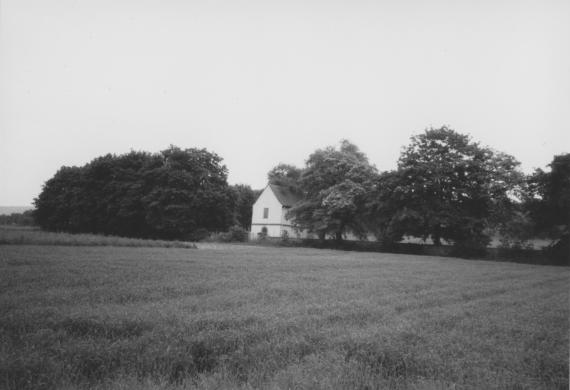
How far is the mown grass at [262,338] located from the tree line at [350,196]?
2814 centimetres

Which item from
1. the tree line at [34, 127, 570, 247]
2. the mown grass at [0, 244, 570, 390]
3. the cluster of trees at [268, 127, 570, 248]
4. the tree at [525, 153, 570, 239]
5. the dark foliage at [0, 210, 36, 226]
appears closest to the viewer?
the mown grass at [0, 244, 570, 390]

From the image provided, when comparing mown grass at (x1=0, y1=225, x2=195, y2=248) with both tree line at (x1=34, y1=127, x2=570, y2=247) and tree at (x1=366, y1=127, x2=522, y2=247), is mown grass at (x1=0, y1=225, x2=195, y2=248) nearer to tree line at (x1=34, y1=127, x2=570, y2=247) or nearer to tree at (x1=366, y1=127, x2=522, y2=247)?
tree line at (x1=34, y1=127, x2=570, y2=247)

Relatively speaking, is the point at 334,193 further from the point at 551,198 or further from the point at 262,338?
the point at 262,338

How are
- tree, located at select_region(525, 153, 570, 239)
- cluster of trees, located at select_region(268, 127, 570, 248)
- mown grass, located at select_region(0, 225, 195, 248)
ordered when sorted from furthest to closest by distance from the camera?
cluster of trees, located at select_region(268, 127, 570, 248)
tree, located at select_region(525, 153, 570, 239)
mown grass, located at select_region(0, 225, 195, 248)

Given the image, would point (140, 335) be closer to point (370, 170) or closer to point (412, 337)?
point (412, 337)

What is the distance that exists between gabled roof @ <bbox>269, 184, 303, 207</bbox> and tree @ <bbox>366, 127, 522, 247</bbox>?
23097 millimetres

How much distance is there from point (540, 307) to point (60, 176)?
73.1 m

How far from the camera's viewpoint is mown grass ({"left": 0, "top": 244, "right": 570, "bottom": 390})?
4332 mm

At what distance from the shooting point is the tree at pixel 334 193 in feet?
144

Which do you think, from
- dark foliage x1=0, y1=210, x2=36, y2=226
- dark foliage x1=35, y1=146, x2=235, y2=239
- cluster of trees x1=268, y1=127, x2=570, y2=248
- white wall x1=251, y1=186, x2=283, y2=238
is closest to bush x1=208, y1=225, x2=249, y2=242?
dark foliage x1=35, y1=146, x2=235, y2=239

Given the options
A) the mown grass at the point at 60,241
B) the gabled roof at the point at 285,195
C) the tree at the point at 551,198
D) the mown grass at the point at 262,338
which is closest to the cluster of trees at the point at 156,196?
the gabled roof at the point at 285,195

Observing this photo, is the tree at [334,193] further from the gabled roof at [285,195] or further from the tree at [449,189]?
the gabled roof at [285,195]

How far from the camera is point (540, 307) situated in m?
9.64

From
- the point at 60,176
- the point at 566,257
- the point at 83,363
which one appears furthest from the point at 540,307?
the point at 60,176
